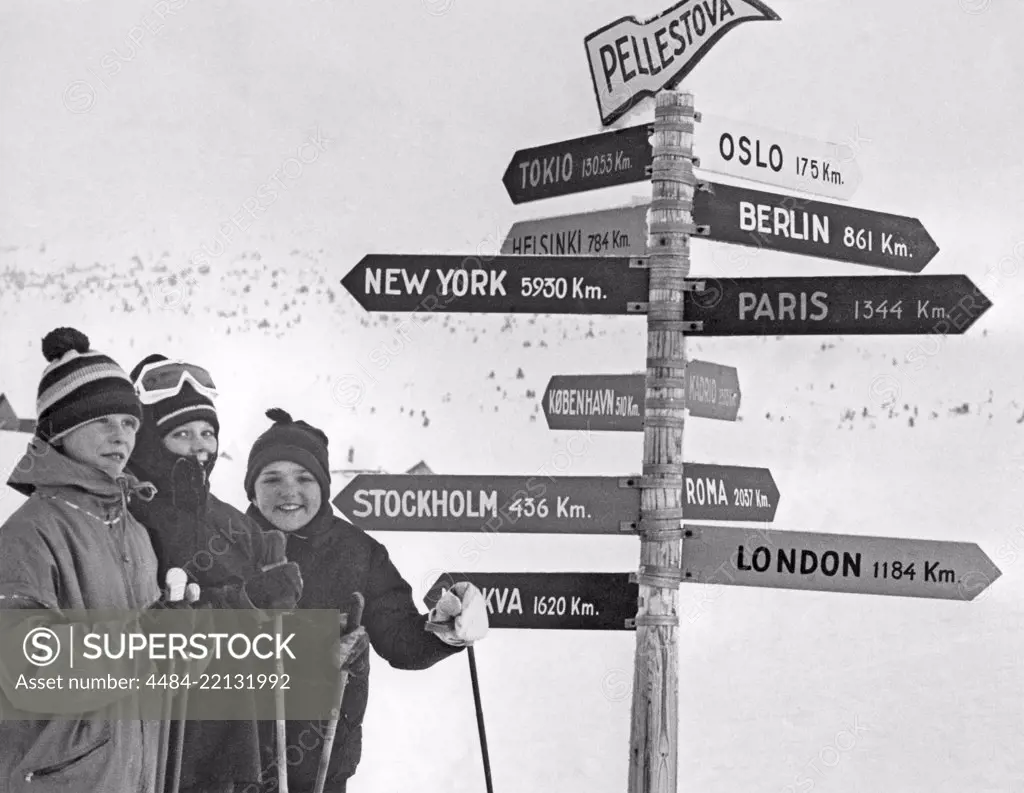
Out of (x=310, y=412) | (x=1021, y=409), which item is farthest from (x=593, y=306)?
(x=1021, y=409)

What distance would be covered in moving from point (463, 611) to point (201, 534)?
81cm

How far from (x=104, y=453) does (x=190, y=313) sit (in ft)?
17.8

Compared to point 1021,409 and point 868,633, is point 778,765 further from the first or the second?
point 1021,409

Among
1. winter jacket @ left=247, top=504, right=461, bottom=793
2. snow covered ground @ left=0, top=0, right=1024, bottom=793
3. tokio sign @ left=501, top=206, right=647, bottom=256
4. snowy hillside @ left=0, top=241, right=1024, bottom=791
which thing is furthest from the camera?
snow covered ground @ left=0, top=0, right=1024, bottom=793

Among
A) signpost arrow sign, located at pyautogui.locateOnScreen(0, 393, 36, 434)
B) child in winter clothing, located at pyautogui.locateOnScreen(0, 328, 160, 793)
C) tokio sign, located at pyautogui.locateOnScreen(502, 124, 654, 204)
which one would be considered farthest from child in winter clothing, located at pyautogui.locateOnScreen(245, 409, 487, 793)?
tokio sign, located at pyautogui.locateOnScreen(502, 124, 654, 204)

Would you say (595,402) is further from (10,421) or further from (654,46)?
(10,421)

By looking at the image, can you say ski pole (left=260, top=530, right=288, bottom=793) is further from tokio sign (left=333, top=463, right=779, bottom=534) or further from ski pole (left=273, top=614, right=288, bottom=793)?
tokio sign (left=333, top=463, right=779, bottom=534)

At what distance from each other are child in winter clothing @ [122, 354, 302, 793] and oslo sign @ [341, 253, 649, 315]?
0.61 metres

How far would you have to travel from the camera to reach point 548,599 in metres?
3.30

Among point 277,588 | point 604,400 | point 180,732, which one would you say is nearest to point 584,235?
point 604,400

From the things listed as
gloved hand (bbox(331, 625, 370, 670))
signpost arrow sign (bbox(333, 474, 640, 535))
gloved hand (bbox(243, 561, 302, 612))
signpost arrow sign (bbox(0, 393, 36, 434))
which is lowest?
gloved hand (bbox(331, 625, 370, 670))

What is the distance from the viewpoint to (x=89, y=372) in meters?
3.14

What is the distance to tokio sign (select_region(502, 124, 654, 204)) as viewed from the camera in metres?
3.38

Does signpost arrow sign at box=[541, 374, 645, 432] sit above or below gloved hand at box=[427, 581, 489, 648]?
above
